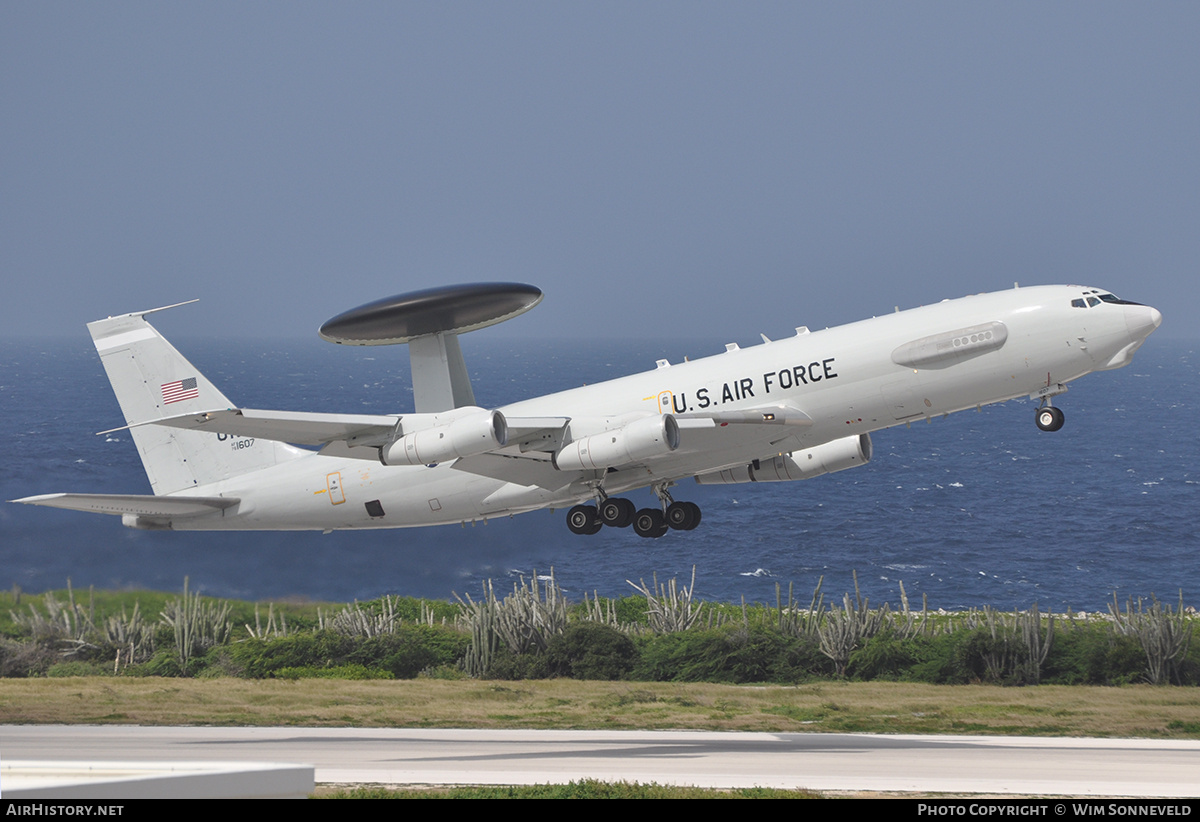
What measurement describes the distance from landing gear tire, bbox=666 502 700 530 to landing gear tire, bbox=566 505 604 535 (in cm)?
196

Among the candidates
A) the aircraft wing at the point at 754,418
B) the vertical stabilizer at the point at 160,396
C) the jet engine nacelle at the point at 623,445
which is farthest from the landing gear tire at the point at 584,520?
the vertical stabilizer at the point at 160,396

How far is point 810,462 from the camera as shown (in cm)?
3559

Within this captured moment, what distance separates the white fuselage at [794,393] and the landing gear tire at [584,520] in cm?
64

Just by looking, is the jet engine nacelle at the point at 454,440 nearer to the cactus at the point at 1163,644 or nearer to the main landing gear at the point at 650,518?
the main landing gear at the point at 650,518

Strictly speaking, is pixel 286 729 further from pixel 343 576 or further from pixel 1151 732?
pixel 343 576

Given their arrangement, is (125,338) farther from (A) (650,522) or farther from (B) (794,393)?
(B) (794,393)

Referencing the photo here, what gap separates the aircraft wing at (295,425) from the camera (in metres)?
28.7

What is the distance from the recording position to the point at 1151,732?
35844 millimetres

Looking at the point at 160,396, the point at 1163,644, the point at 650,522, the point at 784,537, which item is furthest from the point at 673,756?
the point at 784,537

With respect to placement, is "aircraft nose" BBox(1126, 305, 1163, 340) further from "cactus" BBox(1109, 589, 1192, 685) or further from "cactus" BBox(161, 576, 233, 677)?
"cactus" BBox(161, 576, 233, 677)

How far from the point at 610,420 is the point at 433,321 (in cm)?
519

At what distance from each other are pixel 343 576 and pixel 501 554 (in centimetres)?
984

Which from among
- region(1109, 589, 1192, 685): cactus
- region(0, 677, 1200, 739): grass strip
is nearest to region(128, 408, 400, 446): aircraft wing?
region(0, 677, 1200, 739): grass strip
